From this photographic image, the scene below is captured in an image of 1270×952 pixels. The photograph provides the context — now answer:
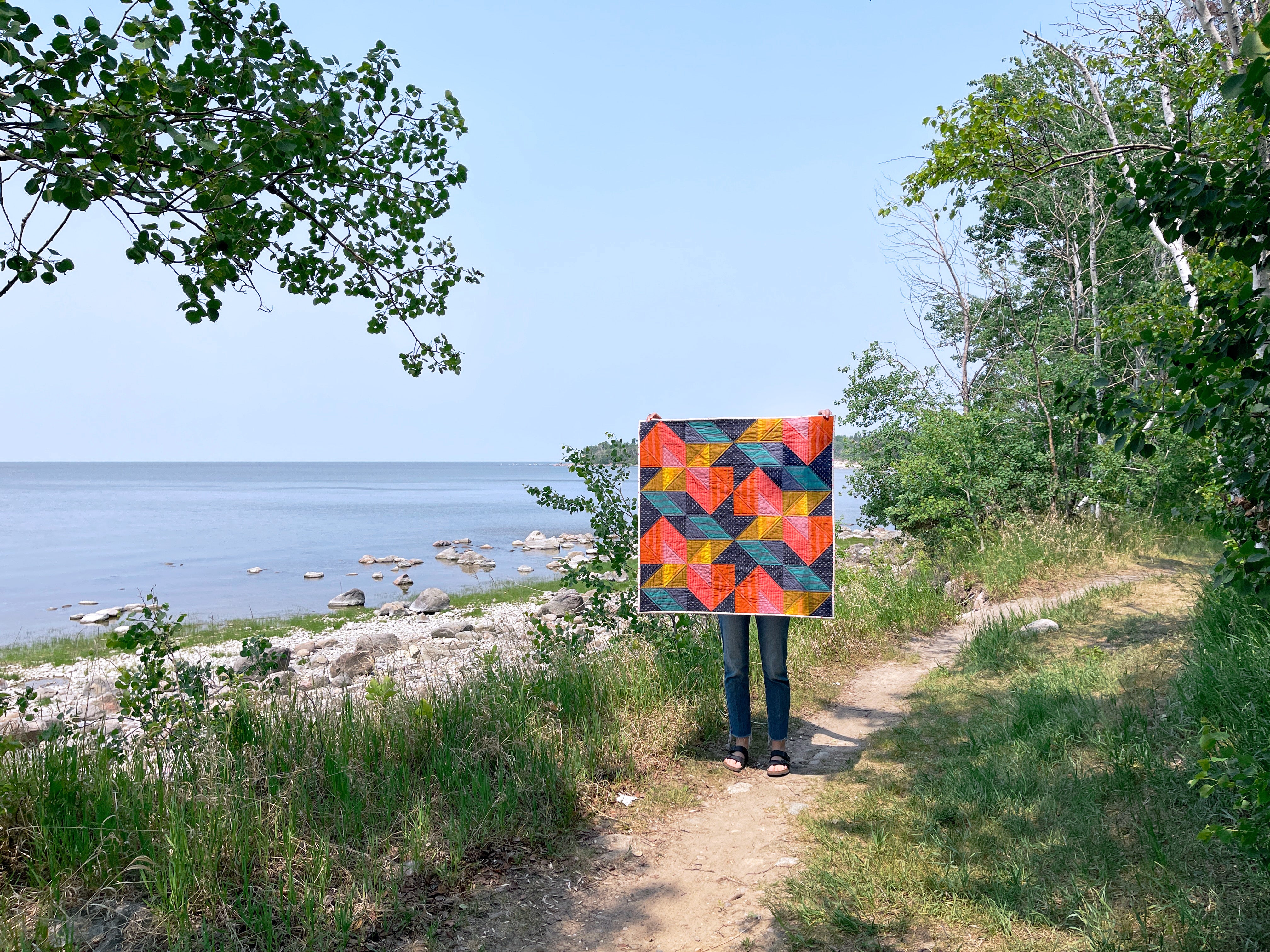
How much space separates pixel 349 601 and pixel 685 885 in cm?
2018

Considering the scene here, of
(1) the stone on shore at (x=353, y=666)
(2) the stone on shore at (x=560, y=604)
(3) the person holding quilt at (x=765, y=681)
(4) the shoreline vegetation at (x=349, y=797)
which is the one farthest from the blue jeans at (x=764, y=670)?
(2) the stone on shore at (x=560, y=604)

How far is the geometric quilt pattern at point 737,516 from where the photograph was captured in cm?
519

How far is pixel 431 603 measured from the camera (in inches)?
808

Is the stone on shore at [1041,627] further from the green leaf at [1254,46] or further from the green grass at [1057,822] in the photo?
the green leaf at [1254,46]

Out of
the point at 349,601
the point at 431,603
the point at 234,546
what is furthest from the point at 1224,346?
the point at 234,546

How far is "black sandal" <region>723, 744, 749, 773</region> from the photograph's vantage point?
17.2 ft

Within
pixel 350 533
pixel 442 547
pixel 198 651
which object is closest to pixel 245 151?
pixel 198 651

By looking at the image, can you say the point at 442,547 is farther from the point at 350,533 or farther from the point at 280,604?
the point at 280,604

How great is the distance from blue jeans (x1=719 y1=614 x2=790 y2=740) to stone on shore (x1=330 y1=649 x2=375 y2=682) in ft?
28.4

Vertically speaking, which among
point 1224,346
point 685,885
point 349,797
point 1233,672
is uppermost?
point 1224,346

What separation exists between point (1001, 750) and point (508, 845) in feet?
10.3

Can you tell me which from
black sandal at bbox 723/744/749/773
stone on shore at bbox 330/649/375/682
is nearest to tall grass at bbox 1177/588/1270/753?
black sandal at bbox 723/744/749/773

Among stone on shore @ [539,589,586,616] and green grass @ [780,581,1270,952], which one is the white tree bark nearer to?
green grass @ [780,581,1270,952]

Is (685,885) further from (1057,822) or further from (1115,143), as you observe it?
(1115,143)
